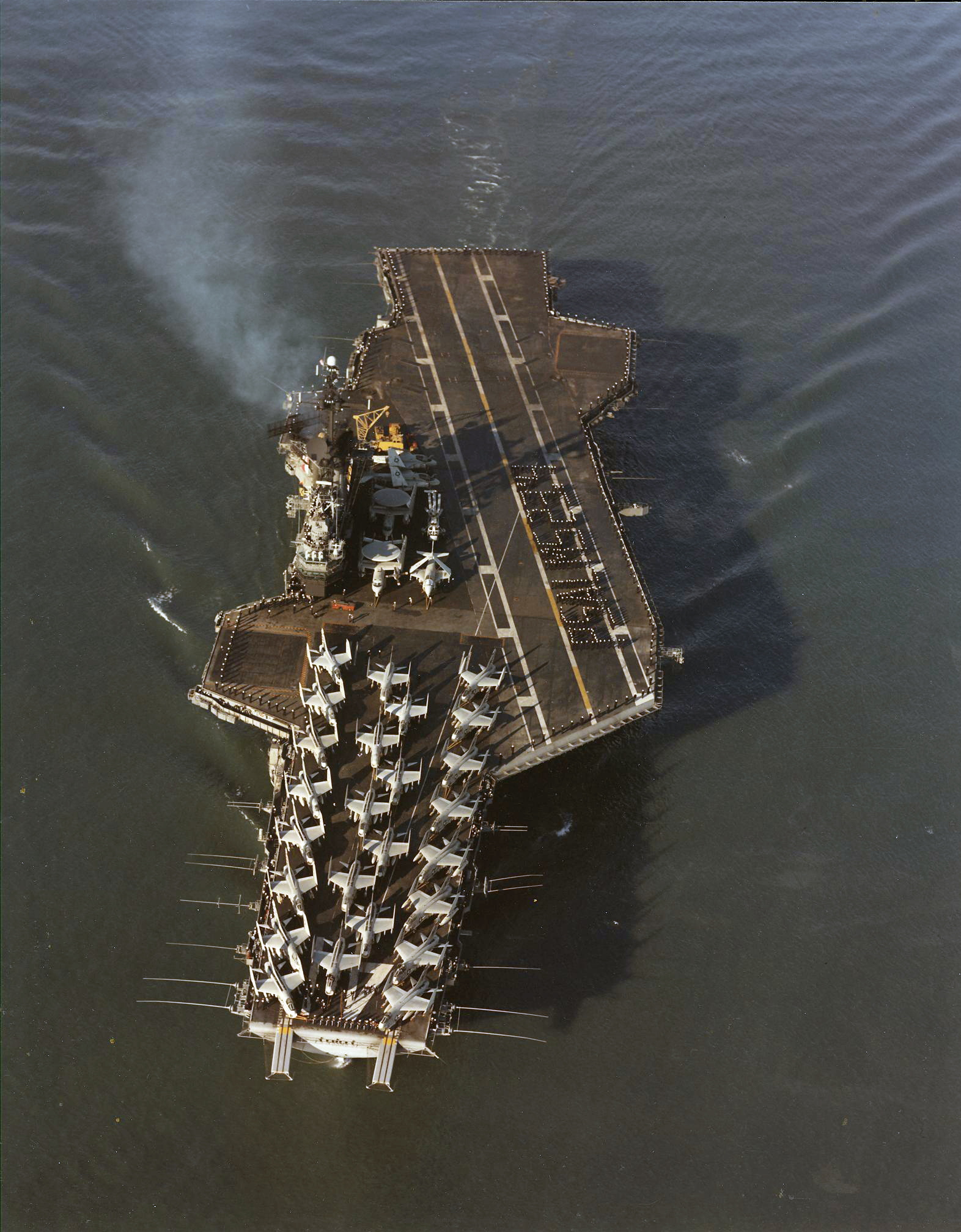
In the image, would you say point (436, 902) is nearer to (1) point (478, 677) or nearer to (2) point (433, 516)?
(1) point (478, 677)

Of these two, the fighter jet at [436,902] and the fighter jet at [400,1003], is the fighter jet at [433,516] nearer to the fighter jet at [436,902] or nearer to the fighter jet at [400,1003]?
the fighter jet at [436,902]

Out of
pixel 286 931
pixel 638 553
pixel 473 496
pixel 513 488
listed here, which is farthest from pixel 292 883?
pixel 638 553

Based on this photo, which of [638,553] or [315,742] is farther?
[638,553]

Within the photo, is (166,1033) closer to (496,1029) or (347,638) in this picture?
(496,1029)

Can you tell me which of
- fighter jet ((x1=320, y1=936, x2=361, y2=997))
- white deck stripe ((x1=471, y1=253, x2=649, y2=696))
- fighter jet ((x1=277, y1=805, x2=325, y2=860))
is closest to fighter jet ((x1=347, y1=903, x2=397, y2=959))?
fighter jet ((x1=320, y1=936, x2=361, y2=997))

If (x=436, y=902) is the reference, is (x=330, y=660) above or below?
above

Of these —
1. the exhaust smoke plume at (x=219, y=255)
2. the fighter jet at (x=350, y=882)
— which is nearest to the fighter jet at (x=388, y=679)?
the fighter jet at (x=350, y=882)

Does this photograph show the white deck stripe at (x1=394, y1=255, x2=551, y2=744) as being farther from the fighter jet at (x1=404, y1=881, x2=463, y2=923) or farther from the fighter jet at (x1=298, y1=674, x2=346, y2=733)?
the fighter jet at (x1=298, y1=674, x2=346, y2=733)
